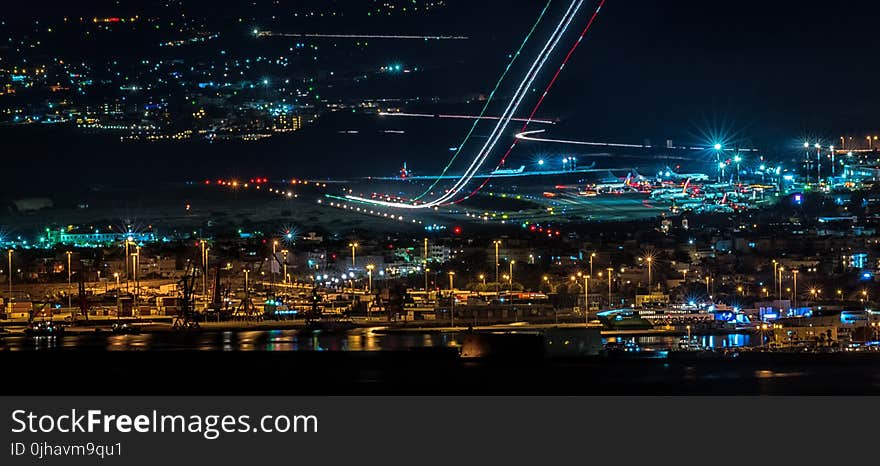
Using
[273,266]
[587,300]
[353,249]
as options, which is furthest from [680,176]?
[587,300]

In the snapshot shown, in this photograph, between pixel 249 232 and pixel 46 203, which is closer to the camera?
pixel 249 232

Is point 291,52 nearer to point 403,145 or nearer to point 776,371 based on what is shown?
point 403,145

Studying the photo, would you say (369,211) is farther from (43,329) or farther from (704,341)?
(704,341)

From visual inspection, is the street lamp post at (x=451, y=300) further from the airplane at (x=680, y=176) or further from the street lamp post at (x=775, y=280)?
→ the airplane at (x=680, y=176)

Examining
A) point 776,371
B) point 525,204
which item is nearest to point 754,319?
point 776,371

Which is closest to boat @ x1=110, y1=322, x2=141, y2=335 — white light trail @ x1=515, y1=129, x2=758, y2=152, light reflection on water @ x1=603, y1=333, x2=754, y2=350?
light reflection on water @ x1=603, y1=333, x2=754, y2=350

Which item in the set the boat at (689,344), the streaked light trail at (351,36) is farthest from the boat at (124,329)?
the streaked light trail at (351,36)
